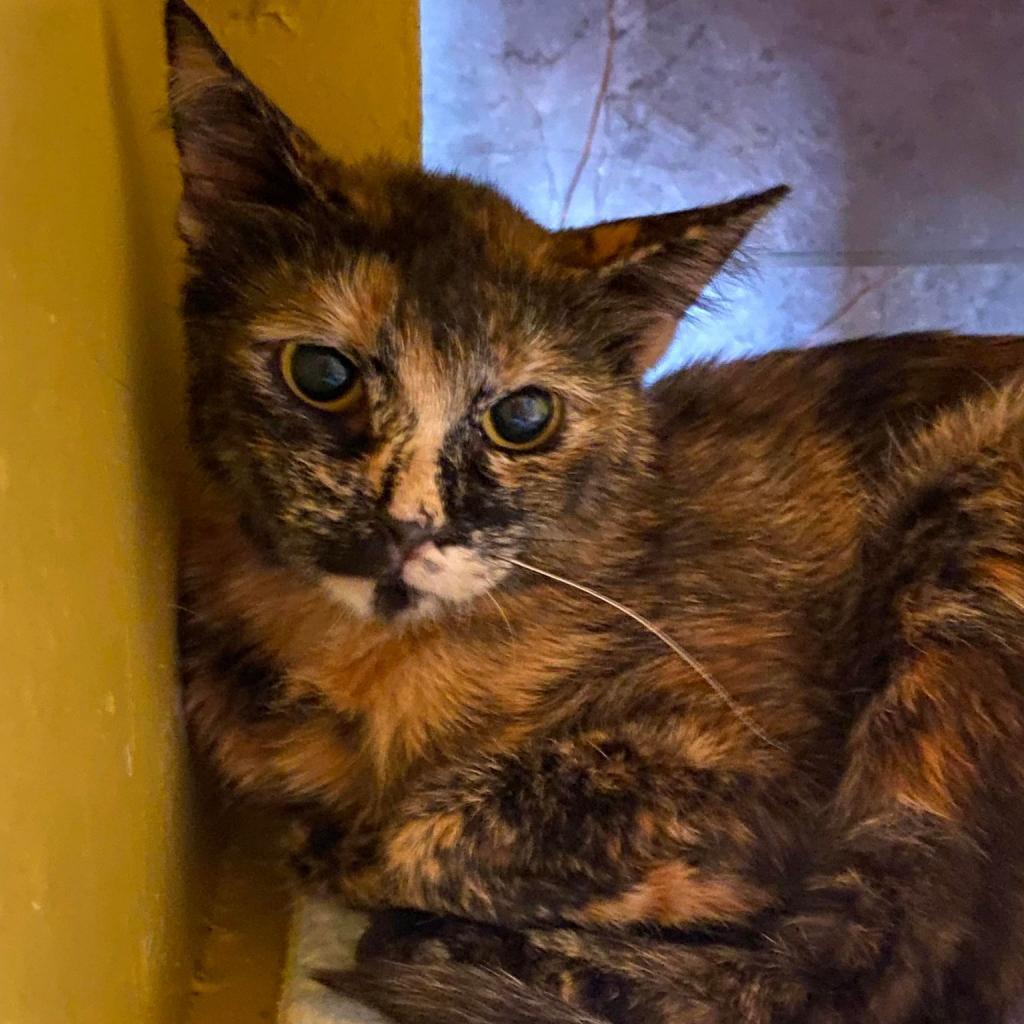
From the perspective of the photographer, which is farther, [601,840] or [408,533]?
[601,840]

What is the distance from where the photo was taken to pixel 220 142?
1.10m

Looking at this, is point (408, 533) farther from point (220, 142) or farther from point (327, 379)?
point (220, 142)

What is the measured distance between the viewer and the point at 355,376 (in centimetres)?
108

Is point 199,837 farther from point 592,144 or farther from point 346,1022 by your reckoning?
point 592,144

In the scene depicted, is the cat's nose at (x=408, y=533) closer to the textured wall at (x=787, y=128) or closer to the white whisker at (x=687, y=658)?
the white whisker at (x=687, y=658)

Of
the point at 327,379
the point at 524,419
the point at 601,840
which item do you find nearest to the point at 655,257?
the point at 524,419

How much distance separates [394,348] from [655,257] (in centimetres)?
29

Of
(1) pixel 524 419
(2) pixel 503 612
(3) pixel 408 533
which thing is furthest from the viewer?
(2) pixel 503 612

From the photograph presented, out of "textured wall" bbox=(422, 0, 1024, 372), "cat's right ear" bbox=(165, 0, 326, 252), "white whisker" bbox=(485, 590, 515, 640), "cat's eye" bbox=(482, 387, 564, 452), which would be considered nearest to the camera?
"cat's right ear" bbox=(165, 0, 326, 252)

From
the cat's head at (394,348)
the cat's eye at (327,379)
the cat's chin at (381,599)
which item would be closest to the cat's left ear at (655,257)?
the cat's head at (394,348)

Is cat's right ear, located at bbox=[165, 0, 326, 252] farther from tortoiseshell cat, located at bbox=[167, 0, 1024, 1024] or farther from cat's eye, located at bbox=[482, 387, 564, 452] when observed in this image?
cat's eye, located at bbox=[482, 387, 564, 452]

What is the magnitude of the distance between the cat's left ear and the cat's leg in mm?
439

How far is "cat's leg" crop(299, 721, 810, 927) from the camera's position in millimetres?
1167

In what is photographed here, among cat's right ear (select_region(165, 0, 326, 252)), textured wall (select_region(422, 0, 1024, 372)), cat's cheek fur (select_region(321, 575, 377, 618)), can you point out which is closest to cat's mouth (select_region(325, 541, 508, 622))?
cat's cheek fur (select_region(321, 575, 377, 618))
